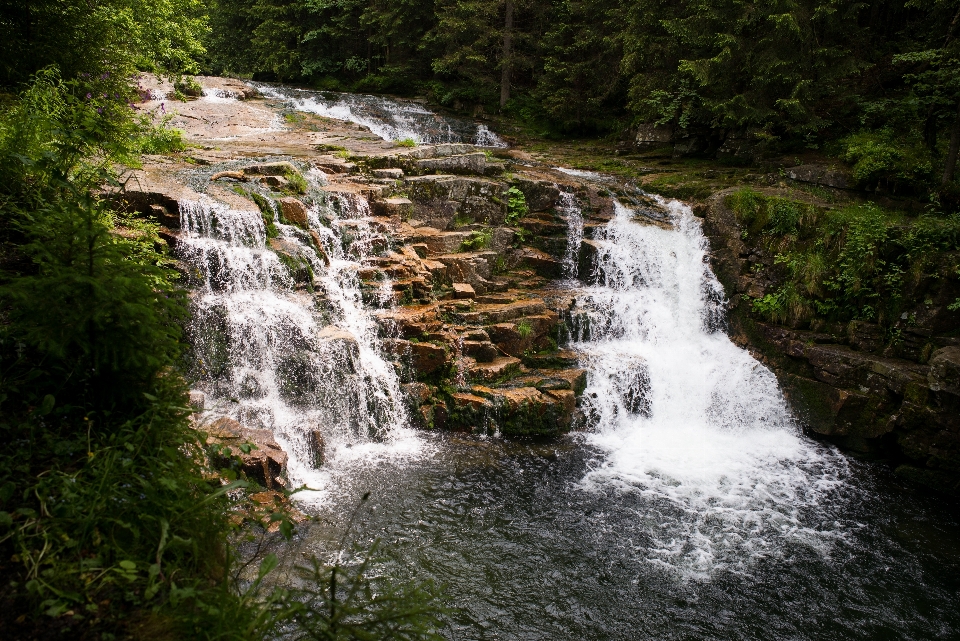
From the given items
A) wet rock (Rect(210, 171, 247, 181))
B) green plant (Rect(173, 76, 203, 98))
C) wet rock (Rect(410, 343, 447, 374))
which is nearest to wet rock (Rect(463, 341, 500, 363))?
wet rock (Rect(410, 343, 447, 374))

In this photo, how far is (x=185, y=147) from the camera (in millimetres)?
Answer: 12602

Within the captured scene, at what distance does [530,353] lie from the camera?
10.9 meters

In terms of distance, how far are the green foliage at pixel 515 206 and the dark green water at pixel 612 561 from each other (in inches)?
252

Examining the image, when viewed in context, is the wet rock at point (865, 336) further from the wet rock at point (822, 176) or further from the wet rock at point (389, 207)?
the wet rock at point (389, 207)

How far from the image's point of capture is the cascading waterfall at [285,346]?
865 centimetres

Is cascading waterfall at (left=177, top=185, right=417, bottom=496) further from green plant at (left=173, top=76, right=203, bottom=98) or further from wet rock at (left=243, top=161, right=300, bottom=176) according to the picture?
green plant at (left=173, top=76, right=203, bottom=98)

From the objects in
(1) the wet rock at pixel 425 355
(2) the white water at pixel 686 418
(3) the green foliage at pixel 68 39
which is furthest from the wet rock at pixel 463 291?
(3) the green foliage at pixel 68 39

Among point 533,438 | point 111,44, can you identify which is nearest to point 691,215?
point 533,438

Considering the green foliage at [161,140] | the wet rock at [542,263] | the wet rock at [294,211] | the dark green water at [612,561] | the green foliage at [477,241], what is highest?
the green foliage at [161,140]

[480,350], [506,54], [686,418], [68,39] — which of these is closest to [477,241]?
[480,350]

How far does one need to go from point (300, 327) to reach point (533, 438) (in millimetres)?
4432

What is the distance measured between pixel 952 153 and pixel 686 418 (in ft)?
26.9

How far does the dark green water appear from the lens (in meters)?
6.05

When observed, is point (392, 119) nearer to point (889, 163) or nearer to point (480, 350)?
point (480, 350)
